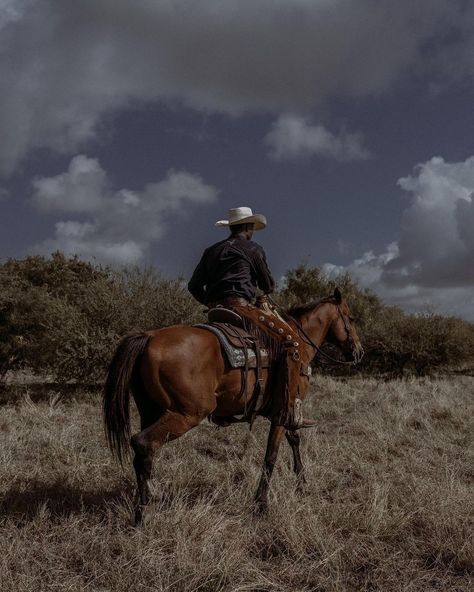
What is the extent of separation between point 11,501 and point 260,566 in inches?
104

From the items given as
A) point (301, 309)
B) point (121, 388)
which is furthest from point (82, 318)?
Result: point (121, 388)

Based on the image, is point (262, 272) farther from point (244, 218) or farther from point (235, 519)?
point (235, 519)

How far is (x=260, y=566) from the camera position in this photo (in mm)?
4035

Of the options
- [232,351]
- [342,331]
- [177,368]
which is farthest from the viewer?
[342,331]

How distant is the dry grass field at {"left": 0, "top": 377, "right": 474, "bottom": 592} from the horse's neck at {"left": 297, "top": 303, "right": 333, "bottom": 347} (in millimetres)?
1543

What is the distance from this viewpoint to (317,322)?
6777mm

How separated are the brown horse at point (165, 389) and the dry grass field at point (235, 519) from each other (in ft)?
1.50

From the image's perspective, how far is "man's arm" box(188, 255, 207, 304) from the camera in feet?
19.7

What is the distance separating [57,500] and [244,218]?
341cm

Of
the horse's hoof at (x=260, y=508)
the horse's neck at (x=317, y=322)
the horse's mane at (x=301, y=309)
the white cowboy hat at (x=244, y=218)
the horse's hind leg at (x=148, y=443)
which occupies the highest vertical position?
the white cowboy hat at (x=244, y=218)

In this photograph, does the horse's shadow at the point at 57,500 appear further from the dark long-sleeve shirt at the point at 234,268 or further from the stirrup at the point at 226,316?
the dark long-sleeve shirt at the point at 234,268

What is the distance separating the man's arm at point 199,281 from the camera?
6.02 metres

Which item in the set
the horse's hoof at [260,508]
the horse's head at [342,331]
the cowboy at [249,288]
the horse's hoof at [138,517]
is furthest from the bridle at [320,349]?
the horse's hoof at [138,517]

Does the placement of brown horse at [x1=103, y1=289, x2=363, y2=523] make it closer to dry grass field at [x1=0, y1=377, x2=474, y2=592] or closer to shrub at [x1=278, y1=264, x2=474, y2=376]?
dry grass field at [x1=0, y1=377, x2=474, y2=592]
